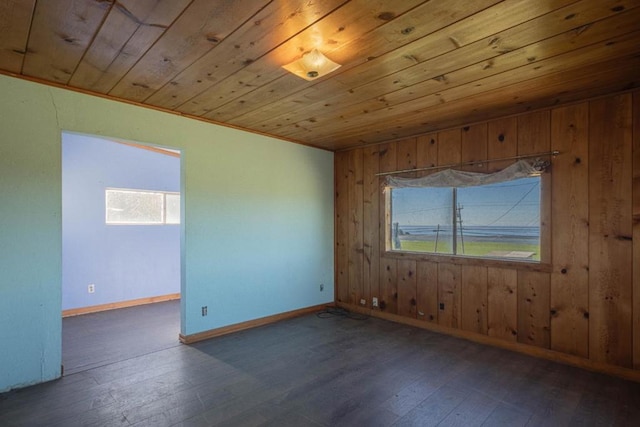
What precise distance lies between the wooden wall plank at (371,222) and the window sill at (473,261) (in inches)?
9.7

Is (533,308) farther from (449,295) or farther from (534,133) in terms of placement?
(534,133)

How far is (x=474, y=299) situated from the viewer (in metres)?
3.73

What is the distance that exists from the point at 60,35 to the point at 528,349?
181 inches

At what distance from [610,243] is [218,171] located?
3.94 meters

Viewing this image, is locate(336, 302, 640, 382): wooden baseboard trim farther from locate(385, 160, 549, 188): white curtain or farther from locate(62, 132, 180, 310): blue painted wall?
locate(62, 132, 180, 310): blue painted wall

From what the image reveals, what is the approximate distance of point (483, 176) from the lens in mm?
3604

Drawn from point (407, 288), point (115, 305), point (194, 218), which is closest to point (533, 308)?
point (407, 288)

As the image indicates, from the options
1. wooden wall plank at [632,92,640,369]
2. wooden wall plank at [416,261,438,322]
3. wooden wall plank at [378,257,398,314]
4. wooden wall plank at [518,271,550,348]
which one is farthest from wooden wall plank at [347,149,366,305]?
wooden wall plank at [632,92,640,369]

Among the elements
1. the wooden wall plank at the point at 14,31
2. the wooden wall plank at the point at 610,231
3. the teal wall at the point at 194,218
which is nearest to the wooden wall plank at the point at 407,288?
the teal wall at the point at 194,218

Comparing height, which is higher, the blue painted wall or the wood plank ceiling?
the wood plank ceiling

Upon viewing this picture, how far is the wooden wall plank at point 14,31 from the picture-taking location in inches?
67.9

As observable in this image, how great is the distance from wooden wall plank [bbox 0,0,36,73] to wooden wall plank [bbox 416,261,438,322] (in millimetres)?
4117

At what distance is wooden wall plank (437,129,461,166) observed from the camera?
3.85 metres

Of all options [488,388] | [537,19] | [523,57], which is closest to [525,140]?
[523,57]
